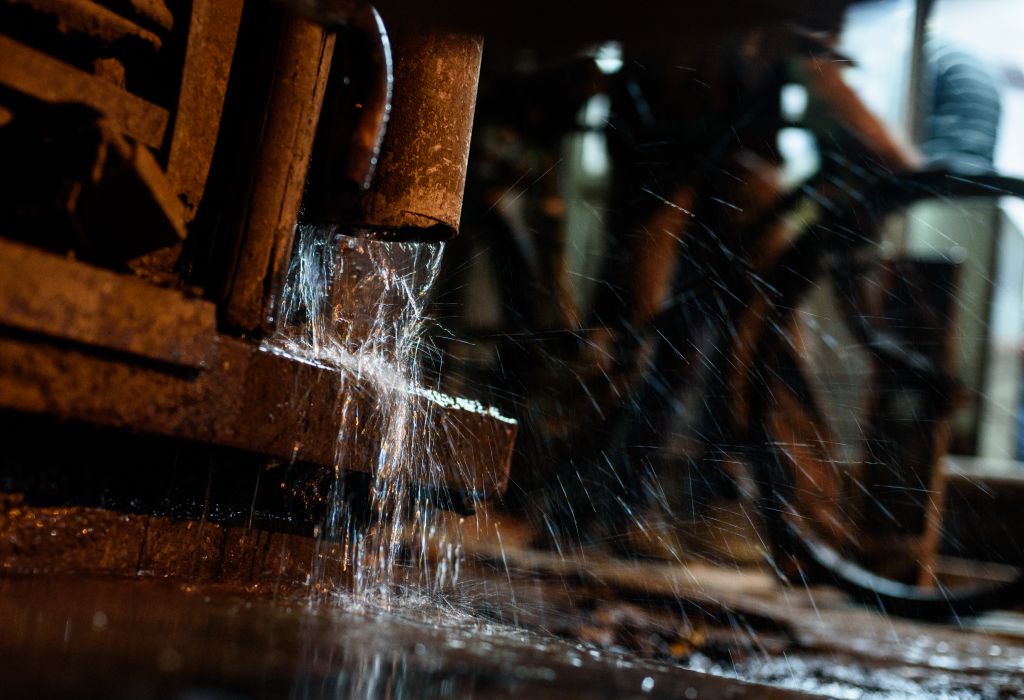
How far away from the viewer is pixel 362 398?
2.26 m

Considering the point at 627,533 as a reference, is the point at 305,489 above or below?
above

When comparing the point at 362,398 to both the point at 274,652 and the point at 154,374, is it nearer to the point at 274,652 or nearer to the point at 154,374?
the point at 154,374

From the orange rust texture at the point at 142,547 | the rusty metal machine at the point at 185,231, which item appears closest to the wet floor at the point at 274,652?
the orange rust texture at the point at 142,547

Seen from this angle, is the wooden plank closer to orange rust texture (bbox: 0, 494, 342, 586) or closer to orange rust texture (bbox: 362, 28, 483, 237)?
orange rust texture (bbox: 362, 28, 483, 237)

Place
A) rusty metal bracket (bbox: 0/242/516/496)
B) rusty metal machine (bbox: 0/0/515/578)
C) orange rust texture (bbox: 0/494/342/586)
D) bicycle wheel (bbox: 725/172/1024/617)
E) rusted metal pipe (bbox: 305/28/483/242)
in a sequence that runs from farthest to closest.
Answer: bicycle wheel (bbox: 725/172/1024/617), rusted metal pipe (bbox: 305/28/483/242), orange rust texture (bbox: 0/494/342/586), rusty metal machine (bbox: 0/0/515/578), rusty metal bracket (bbox: 0/242/516/496)

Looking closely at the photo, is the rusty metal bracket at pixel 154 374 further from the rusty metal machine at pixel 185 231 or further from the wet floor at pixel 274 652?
the wet floor at pixel 274 652

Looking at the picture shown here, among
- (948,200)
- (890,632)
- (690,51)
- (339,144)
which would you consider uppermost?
(690,51)

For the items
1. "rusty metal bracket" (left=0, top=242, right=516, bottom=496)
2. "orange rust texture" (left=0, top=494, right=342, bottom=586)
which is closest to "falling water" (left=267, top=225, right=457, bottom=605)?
"rusty metal bracket" (left=0, top=242, right=516, bottom=496)

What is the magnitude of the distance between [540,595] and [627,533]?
3.29m

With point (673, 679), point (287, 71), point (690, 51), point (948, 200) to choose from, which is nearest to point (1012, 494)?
point (948, 200)

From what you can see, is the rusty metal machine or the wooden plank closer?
the rusty metal machine

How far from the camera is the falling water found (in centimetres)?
228

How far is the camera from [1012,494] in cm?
700

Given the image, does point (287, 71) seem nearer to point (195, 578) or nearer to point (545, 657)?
point (195, 578)
